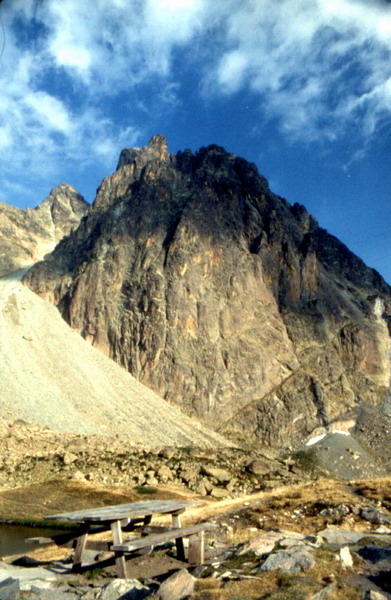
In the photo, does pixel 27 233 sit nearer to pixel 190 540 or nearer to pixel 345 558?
pixel 190 540

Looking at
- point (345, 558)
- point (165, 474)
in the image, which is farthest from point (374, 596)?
point (165, 474)

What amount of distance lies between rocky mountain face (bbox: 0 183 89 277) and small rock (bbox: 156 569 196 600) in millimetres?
140349

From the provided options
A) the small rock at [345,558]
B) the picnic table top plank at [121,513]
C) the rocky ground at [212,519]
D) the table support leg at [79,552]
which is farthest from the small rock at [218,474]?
the small rock at [345,558]

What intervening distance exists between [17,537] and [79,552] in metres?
12.8

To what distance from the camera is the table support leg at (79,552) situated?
1286cm

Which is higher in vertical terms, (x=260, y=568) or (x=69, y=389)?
(x=69, y=389)

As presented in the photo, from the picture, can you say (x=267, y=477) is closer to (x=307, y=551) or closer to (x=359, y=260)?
(x=307, y=551)

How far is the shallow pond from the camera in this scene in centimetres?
2112

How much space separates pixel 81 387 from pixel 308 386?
140 feet

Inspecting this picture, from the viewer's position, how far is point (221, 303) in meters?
100

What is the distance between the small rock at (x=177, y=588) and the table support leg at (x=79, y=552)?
4.00 m

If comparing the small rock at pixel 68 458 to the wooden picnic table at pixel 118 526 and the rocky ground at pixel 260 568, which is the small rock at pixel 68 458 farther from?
the wooden picnic table at pixel 118 526

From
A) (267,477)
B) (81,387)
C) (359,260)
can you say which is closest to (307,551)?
(267,477)

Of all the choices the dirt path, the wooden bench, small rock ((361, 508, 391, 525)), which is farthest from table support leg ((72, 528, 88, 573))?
the dirt path
